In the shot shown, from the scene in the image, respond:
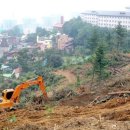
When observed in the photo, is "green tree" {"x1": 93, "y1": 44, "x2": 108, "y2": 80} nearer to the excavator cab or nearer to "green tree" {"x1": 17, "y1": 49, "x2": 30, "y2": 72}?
the excavator cab

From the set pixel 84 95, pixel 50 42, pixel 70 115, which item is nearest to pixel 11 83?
pixel 84 95

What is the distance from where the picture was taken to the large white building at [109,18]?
90500 mm

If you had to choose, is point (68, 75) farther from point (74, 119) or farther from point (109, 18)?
point (109, 18)

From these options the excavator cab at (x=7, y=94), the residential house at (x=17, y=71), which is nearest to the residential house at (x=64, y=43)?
the residential house at (x=17, y=71)

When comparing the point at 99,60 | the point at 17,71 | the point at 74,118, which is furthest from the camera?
the point at 17,71

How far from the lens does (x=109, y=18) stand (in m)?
91.9

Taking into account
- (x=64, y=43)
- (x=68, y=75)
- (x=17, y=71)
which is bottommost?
(x=17, y=71)

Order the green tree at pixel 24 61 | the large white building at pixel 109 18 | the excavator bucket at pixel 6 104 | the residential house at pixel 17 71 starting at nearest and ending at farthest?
the excavator bucket at pixel 6 104, the residential house at pixel 17 71, the green tree at pixel 24 61, the large white building at pixel 109 18

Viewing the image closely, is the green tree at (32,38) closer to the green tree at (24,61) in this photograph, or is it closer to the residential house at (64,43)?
the residential house at (64,43)

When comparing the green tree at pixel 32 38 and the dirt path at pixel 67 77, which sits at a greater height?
the dirt path at pixel 67 77

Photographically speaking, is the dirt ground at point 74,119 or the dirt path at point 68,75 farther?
the dirt path at point 68,75

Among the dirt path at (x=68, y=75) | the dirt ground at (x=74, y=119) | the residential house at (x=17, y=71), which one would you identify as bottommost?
the residential house at (x=17, y=71)

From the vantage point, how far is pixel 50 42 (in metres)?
71.4

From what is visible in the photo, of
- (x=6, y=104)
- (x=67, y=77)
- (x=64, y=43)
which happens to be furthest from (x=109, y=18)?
(x=6, y=104)
